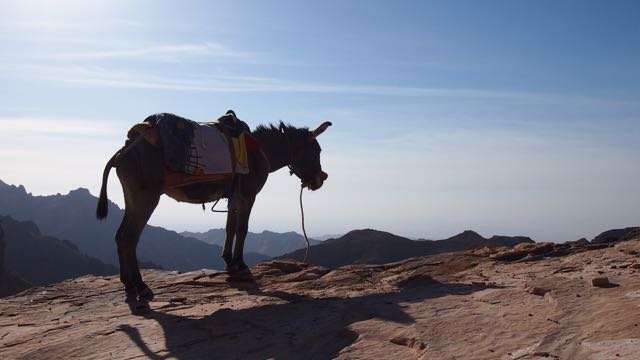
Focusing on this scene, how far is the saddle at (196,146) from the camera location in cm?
737

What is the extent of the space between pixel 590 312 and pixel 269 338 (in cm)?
310

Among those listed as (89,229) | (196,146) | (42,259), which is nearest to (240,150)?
(196,146)

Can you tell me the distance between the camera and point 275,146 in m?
9.79

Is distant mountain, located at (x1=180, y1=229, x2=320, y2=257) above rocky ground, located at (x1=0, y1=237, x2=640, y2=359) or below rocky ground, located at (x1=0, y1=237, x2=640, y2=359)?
above

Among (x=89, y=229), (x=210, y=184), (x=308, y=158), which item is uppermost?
(x=89, y=229)

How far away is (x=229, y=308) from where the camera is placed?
6512 mm

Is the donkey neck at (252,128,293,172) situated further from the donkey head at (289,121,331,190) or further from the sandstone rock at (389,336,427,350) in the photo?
the sandstone rock at (389,336,427,350)

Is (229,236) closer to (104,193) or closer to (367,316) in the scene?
(104,193)

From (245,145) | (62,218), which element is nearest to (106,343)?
(245,145)

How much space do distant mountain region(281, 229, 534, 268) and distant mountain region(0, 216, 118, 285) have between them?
4270 centimetres

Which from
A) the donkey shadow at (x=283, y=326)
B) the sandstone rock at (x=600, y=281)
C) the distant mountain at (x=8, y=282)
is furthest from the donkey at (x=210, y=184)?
the distant mountain at (x=8, y=282)

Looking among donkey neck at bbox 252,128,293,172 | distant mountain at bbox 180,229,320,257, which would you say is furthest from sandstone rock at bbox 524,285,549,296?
distant mountain at bbox 180,229,320,257

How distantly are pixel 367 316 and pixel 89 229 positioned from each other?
351 feet

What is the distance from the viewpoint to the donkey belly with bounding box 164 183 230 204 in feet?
26.3
